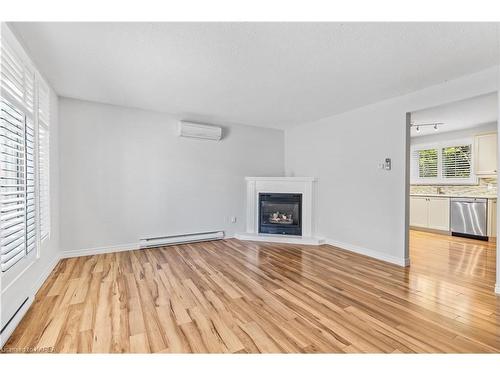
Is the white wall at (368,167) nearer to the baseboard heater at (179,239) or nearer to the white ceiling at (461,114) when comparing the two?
the white ceiling at (461,114)

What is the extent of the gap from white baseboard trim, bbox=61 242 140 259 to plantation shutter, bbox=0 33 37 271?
4.40 ft

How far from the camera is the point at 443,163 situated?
222 inches

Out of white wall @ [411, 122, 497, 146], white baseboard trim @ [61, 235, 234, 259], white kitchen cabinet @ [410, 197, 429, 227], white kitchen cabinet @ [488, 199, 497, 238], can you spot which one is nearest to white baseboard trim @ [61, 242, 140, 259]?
white baseboard trim @ [61, 235, 234, 259]

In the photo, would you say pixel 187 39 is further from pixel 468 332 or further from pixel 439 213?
pixel 439 213

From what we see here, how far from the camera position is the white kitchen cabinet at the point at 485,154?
4.71 m

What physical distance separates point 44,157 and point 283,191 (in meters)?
3.65

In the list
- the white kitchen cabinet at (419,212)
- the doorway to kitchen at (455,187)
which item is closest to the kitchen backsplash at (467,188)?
the doorway to kitchen at (455,187)

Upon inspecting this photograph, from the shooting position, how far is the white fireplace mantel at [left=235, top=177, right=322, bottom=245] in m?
4.55

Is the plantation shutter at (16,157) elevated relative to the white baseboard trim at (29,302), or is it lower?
elevated

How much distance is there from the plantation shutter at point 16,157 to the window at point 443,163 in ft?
23.9

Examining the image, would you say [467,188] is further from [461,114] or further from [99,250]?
[99,250]

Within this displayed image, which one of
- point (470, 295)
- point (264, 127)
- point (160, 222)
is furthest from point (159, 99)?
point (470, 295)

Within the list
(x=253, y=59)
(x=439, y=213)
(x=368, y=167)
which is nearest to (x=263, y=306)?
(x=253, y=59)

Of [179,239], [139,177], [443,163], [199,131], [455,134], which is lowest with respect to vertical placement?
[179,239]
